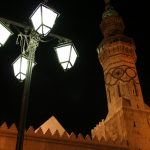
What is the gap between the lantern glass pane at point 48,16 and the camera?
13.9 feet

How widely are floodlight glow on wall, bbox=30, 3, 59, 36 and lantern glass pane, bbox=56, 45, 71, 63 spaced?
501 millimetres

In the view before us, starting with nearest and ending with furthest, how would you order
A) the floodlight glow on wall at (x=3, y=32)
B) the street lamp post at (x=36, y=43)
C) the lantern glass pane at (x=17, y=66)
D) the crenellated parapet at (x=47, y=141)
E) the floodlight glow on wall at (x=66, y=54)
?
the street lamp post at (x=36, y=43)
the floodlight glow on wall at (x=3, y=32)
the floodlight glow on wall at (x=66, y=54)
the lantern glass pane at (x=17, y=66)
the crenellated parapet at (x=47, y=141)

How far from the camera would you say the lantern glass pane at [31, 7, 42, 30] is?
4.22 m

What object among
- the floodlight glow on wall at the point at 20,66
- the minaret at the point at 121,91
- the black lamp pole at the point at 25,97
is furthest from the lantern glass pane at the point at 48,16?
the minaret at the point at 121,91

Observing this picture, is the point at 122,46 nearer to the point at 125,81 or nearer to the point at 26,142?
the point at 125,81

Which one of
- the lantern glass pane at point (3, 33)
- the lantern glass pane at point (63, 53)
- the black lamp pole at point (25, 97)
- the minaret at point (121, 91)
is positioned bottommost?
the black lamp pole at point (25, 97)

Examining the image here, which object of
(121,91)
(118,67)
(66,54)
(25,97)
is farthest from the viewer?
(118,67)

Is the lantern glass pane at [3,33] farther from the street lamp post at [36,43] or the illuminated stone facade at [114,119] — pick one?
the illuminated stone facade at [114,119]

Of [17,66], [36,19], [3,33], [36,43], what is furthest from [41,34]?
[17,66]

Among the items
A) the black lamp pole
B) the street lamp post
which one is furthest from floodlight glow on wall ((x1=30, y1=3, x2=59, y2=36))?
the black lamp pole

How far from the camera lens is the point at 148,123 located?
14.6m

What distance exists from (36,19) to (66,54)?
78cm

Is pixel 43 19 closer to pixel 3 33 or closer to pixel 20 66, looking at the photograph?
pixel 3 33

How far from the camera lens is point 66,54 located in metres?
4.62
